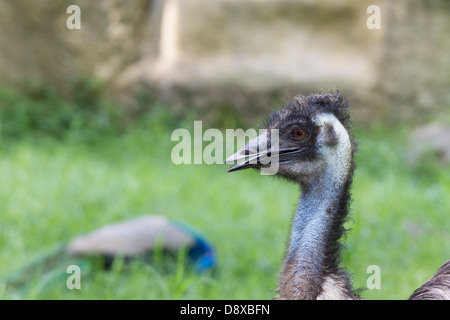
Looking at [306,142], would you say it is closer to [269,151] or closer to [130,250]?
[269,151]

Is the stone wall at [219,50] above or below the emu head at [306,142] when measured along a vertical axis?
above

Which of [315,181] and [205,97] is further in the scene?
[205,97]

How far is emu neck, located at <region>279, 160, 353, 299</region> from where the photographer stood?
7.95 feet

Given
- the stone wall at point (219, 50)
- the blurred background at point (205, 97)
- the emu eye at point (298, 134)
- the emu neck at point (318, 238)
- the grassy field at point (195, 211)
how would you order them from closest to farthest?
the emu neck at point (318, 238), the emu eye at point (298, 134), the grassy field at point (195, 211), the blurred background at point (205, 97), the stone wall at point (219, 50)

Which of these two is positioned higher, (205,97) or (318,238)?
(205,97)

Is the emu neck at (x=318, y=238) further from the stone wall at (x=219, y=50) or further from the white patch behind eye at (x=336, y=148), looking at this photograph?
the stone wall at (x=219, y=50)

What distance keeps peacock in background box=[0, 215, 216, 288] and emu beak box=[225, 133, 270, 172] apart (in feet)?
7.06

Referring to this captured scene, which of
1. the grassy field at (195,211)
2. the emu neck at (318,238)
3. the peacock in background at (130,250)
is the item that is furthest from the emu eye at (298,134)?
the peacock in background at (130,250)

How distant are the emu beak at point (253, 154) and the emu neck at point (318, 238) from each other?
0.18 m

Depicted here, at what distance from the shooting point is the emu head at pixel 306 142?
2.50 m

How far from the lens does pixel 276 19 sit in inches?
316

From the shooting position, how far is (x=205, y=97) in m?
8.02

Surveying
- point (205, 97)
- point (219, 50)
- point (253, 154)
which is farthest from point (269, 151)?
point (219, 50)

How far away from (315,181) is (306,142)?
13 cm
